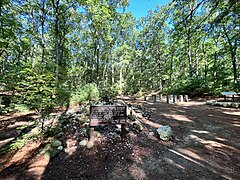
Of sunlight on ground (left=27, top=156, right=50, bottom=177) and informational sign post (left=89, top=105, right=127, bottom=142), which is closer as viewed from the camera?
sunlight on ground (left=27, top=156, right=50, bottom=177)

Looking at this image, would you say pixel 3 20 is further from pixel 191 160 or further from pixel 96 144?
pixel 191 160

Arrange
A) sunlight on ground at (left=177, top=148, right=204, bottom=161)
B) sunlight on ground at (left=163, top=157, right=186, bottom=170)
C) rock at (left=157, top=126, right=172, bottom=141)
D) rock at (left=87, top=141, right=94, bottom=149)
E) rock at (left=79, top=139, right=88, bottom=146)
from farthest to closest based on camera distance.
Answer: rock at (left=157, top=126, right=172, bottom=141) → rock at (left=79, top=139, right=88, bottom=146) → rock at (left=87, top=141, right=94, bottom=149) → sunlight on ground at (left=177, top=148, right=204, bottom=161) → sunlight on ground at (left=163, top=157, right=186, bottom=170)

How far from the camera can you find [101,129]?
13.8 ft

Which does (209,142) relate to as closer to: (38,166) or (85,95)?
(38,166)

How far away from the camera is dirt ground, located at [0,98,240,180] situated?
2602 mm

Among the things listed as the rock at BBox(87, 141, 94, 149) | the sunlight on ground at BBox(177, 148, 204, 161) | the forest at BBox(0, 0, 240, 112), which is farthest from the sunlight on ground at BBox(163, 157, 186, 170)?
the forest at BBox(0, 0, 240, 112)

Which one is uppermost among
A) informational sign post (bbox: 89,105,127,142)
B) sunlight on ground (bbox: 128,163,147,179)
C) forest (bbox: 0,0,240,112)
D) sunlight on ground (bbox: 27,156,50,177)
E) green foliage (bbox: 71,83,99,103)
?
Result: forest (bbox: 0,0,240,112)

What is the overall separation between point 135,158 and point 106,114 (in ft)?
4.46

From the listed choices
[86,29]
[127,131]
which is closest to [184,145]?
[127,131]

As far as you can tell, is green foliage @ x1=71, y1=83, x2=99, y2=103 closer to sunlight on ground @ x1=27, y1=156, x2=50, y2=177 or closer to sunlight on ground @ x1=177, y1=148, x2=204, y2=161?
sunlight on ground @ x1=27, y1=156, x2=50, y2=177

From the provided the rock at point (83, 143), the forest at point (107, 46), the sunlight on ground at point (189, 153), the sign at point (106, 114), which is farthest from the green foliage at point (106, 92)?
the sunlight on ground at point (189, 153)

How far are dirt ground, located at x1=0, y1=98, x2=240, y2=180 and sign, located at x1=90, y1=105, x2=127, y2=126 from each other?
20.9 inches

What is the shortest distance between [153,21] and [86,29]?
12198 millimetres

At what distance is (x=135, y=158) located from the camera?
9.96 feet
